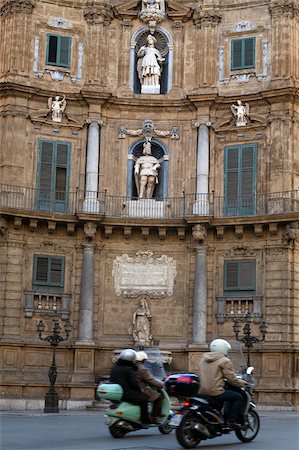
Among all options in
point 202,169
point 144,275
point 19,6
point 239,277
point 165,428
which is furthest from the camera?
point 19,6

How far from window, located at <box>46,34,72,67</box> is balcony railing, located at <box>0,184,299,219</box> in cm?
520

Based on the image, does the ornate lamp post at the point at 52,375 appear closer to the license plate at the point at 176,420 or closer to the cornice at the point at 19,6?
the cornice at the point at 19,6

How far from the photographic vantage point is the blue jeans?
13.4 metres

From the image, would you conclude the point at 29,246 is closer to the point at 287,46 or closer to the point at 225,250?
the point at 225,250

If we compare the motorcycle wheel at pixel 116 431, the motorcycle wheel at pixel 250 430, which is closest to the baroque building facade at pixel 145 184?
the motorcycle wheel at pixel 250 430

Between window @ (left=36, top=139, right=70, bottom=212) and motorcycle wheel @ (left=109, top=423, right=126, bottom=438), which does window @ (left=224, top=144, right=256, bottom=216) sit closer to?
window @ (left=36, top=139, right=70, bottom=212)

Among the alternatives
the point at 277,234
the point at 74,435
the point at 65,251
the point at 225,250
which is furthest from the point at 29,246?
the point at 74,435

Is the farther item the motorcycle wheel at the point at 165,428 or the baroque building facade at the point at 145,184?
the baroque building facade at the point at 145,184

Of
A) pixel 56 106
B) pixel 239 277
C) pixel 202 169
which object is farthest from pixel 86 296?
pixel 56 106

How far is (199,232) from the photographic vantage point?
29.7m

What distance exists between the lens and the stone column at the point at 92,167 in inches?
1195

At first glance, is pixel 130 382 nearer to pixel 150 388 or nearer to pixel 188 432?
pixel 150 388

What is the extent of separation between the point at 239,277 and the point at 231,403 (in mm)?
16441

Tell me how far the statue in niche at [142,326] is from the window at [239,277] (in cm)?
310
